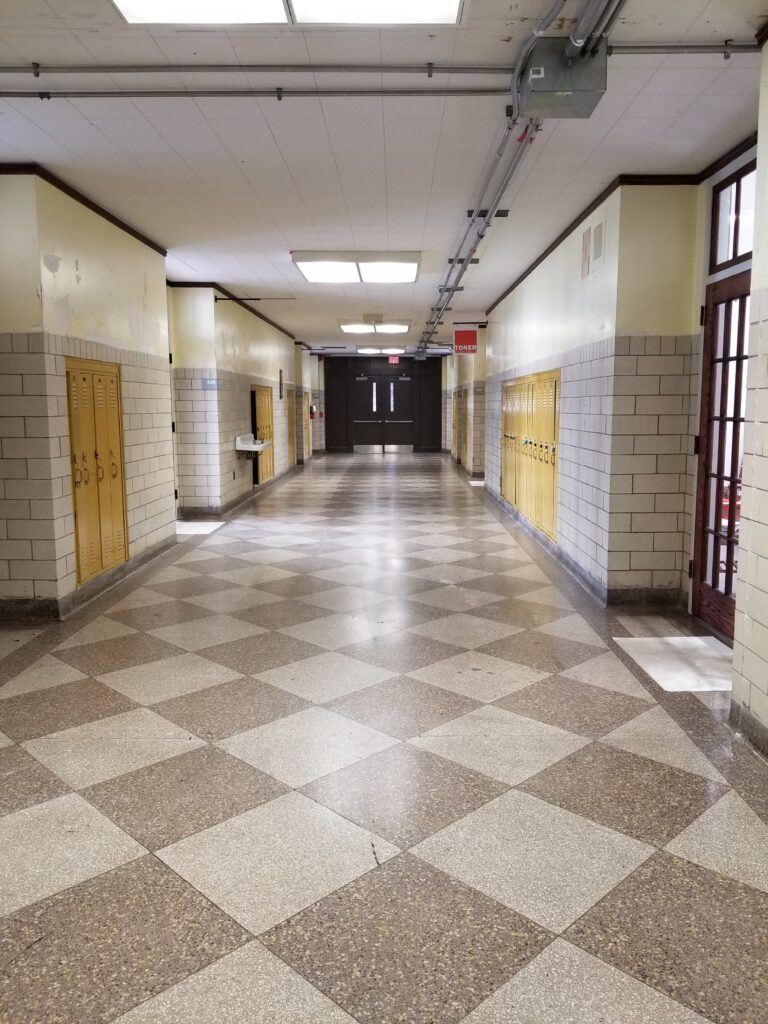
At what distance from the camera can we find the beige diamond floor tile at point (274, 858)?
2062mm

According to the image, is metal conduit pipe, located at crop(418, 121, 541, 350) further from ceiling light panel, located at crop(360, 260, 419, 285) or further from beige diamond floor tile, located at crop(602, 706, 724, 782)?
beige diamond floor tile, located at crop(602, 706, 724, 782)

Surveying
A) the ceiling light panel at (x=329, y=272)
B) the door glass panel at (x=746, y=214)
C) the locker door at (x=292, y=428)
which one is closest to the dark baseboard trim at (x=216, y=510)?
the ceiling light panel at (x=329, y=272)

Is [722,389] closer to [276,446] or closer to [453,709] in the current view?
[453,709]

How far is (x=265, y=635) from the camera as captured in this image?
14.9 ft

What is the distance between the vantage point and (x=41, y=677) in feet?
12.6

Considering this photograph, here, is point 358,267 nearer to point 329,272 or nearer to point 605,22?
point 329,272

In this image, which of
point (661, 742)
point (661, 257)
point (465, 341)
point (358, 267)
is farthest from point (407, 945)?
point (465, 341)

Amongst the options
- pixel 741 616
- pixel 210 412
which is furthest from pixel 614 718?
pixel 210 412

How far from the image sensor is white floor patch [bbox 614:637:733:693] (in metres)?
3.70

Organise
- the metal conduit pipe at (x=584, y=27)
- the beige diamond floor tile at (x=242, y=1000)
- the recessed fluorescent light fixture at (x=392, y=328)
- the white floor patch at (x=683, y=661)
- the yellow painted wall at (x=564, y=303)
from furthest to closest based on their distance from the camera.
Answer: the recessed fluorescent light fixture at (x=392, y=328) → the yellow painted wall at (x=564, y=303) → the white floor patch at (x=683, y=661) → the metal conduit pipe at (x=584, y=27) → the beige diamond floor tile at (x=242, y=1000)

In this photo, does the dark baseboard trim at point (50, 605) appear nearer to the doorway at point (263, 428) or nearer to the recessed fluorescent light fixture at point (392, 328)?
the doorway at point (263, 428)

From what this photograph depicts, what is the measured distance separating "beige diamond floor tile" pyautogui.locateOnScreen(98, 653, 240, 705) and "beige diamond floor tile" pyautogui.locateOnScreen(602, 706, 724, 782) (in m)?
1.97

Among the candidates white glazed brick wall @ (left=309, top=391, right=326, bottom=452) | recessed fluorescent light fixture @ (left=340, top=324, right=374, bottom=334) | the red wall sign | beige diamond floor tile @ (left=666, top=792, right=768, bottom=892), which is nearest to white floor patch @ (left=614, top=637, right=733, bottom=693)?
beige diamond floor tile @ (left=666, top=792, right=768, bottom=892)

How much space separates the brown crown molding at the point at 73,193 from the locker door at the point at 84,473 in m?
1.25
